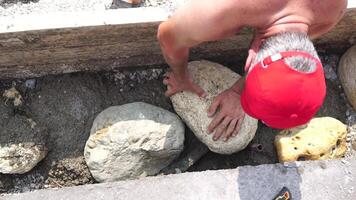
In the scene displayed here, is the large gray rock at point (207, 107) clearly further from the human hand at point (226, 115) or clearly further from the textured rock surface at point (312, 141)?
the textured rock surface at point (312, 141)

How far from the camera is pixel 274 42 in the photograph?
1820mm

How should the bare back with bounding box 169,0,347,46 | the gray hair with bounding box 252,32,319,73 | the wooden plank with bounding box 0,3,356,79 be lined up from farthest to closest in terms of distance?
the wooden plank with bounding box 0,3,356,79
the bare back with bounding box 169,0,347,46
the gray hair with bounding box 252,32,319,73

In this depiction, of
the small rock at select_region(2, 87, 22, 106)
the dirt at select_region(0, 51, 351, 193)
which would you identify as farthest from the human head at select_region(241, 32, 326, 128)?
the small rock at select_region(2, 87, 22, 106)

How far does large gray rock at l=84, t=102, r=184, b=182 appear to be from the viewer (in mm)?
2619

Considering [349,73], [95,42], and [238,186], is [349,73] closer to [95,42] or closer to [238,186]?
[238,186]

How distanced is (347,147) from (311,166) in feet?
1.51

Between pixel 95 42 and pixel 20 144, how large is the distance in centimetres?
73

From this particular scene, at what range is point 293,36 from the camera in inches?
70.9

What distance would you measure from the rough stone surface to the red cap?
1.40 m

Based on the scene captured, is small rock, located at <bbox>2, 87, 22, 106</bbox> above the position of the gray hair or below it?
below

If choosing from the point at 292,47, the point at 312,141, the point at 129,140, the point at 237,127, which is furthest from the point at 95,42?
the point at 312,141

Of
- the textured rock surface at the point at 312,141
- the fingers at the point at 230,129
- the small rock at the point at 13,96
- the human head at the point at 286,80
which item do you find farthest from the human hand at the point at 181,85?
the small rock at the point at 13,96

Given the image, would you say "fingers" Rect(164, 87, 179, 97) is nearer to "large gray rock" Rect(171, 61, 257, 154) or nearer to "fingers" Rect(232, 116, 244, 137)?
"large gray rock" Rect(171, 61, 257, 154)

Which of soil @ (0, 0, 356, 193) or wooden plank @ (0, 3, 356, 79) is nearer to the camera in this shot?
wooden plank @ (0, 3, 356, 79)
